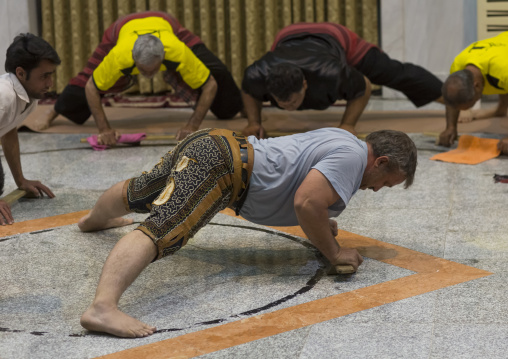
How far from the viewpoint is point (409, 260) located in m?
2.40

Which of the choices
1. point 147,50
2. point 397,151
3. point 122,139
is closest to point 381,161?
point 397,151

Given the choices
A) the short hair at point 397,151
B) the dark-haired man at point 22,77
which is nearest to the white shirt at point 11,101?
the dark-haired man at point 22,77

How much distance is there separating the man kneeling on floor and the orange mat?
5.50 feet

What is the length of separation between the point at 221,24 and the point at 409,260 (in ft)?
13.1

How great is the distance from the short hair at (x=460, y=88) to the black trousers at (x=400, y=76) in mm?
873

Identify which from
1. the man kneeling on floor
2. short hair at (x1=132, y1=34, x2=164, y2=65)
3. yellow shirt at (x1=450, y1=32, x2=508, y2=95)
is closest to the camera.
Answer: the man kneeling on floor

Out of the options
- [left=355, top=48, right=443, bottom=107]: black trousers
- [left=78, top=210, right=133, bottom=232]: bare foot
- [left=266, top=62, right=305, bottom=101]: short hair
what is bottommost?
[left=78, top=210, right=133, bottom=232]: bare foot

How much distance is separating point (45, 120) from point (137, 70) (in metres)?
1.09

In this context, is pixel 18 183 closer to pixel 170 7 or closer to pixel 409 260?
pixel 409 260

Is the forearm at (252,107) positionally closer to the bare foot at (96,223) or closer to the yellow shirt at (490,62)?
the yellow shirt at (490,62)

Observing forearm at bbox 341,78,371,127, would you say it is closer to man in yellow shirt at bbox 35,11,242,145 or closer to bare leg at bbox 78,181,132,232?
man in yellow shirt at bbox 35,11,242,145

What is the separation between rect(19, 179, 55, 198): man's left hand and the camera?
327 cm

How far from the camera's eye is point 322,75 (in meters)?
4.04

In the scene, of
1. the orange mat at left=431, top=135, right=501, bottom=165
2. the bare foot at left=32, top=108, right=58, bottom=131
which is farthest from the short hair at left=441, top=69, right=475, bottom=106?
the bare foot at left=32, top=108, right=58, bottom=131
